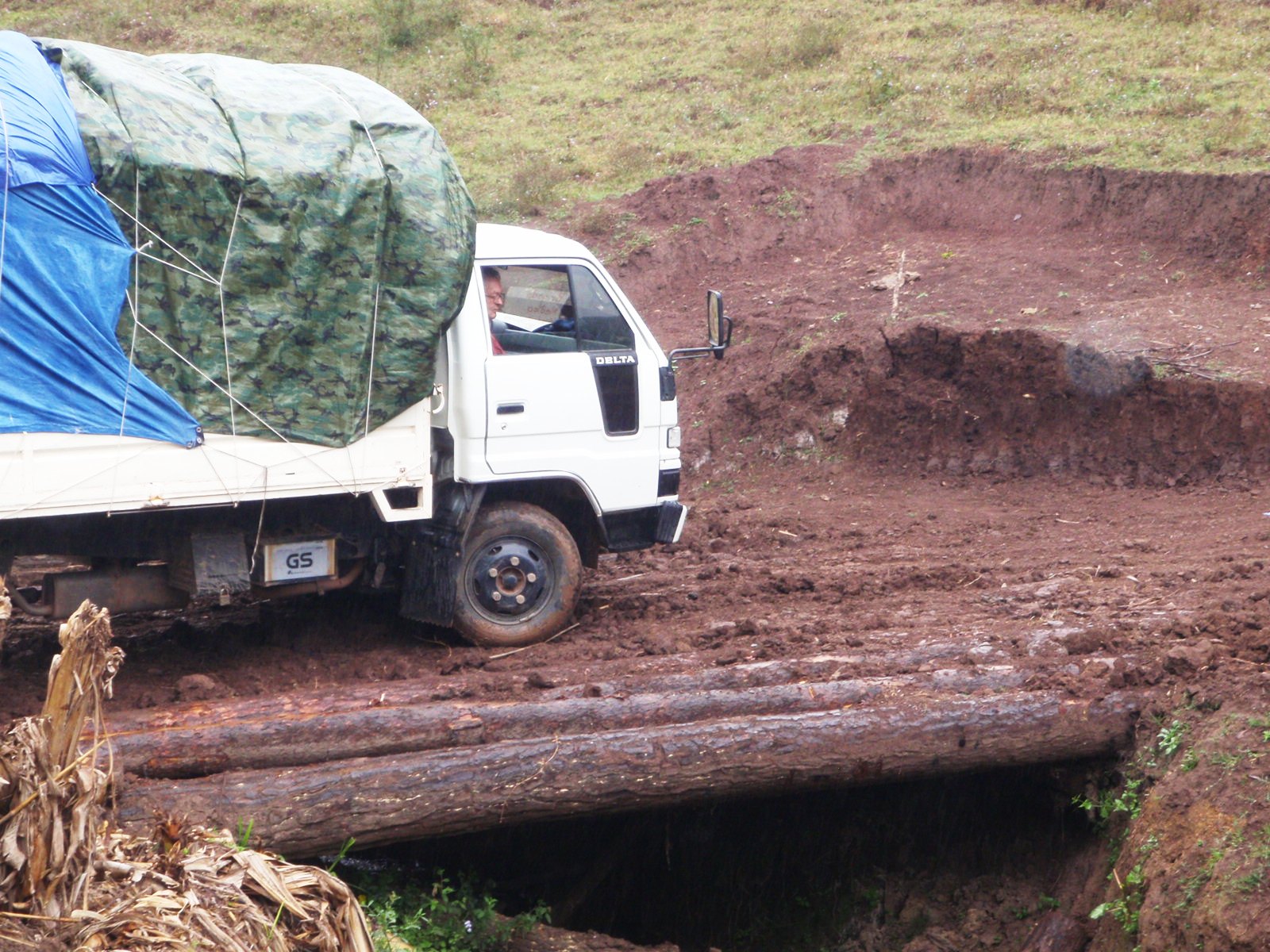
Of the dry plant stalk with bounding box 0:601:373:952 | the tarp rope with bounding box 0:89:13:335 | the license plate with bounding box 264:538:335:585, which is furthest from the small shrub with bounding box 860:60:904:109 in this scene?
the dry plant stalk with bounding box 0:601:373:952

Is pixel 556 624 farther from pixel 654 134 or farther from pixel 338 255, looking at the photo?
pixel 654 134

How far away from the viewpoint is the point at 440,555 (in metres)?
6.64

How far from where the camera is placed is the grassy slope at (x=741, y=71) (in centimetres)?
1406

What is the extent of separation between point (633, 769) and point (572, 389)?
222cm

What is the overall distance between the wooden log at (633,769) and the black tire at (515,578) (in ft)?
4.84

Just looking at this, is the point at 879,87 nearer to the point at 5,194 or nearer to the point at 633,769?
the point at 633,769

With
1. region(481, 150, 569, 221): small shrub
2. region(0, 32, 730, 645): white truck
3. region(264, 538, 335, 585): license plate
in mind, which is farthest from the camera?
region(481, 150, 569, 221): small shrub

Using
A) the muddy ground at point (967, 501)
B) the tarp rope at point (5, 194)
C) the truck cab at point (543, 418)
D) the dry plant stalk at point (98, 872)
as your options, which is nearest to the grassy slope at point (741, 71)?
the muddy ground at point (967, 501)

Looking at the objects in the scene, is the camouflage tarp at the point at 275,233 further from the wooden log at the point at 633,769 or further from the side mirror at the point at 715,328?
the wooden log at the point at 633,769

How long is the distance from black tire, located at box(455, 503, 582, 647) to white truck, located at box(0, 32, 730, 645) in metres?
0.01

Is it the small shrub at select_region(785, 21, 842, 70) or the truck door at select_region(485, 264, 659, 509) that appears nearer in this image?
the truck door at select_region(485, 264, 659, 509)

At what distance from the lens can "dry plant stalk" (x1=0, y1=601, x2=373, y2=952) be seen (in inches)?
116

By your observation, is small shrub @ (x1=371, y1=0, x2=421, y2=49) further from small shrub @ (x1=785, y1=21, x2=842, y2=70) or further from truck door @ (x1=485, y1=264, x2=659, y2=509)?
truck door @ (x1=485, y1=264, x2=659, y2=509)

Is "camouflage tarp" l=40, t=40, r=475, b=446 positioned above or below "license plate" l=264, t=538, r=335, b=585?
above
